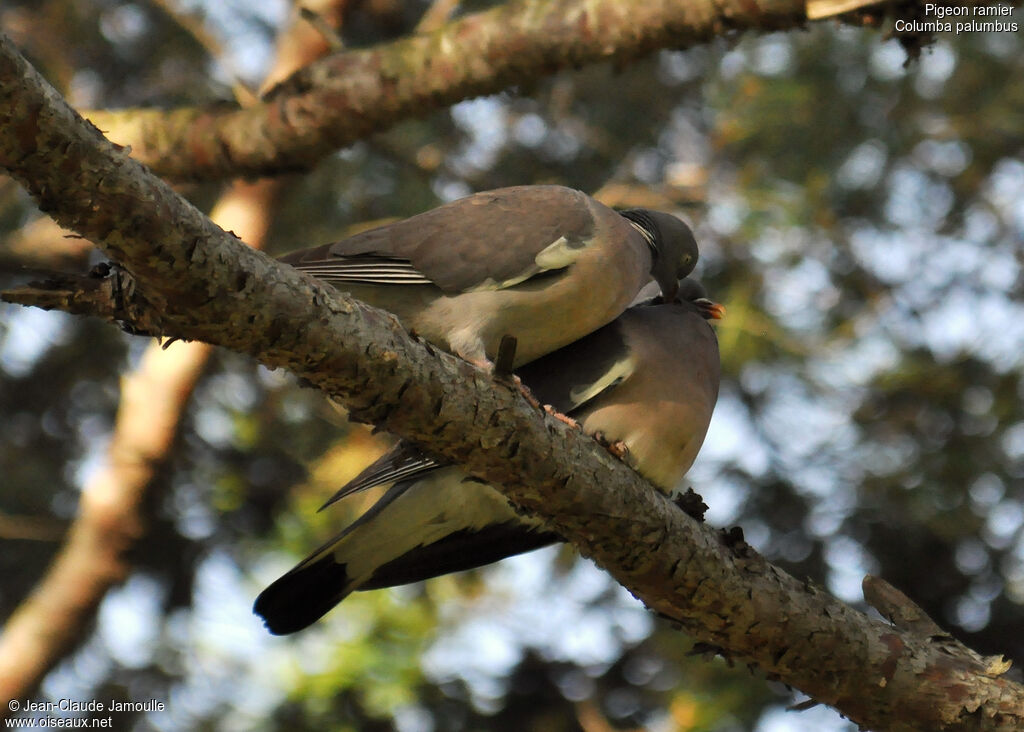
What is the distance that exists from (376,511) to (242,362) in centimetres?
301

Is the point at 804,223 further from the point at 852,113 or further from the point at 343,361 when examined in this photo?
the point at 343,361

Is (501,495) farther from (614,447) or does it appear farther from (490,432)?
(490,432)

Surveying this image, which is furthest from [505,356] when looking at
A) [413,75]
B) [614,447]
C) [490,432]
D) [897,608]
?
[413,75]

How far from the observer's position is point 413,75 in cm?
428

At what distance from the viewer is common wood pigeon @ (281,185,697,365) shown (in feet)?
10.7

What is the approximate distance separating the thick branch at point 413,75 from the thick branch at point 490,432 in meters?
1.89

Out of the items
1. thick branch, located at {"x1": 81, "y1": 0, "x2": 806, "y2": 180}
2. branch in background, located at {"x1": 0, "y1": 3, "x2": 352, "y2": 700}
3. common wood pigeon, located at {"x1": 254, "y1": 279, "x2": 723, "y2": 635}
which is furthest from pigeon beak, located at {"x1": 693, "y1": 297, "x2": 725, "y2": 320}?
branch in background, located at {"x1": 0, "y1": 3, "x2": 352, "y2": 700}

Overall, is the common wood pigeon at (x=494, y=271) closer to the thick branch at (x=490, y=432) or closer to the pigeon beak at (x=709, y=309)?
the thick branch at (x=490, y=432)

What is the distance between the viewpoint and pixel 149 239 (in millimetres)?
1969

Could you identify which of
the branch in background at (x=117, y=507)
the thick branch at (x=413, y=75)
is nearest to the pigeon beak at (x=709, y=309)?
the thick branch at (x=413, y=75)

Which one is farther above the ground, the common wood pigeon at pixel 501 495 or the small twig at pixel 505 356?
the small twig at pixel 505 356

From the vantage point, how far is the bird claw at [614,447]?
312 centimetres

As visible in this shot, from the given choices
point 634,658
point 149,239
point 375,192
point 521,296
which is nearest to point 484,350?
point 521,296

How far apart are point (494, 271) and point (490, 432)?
0.84m
